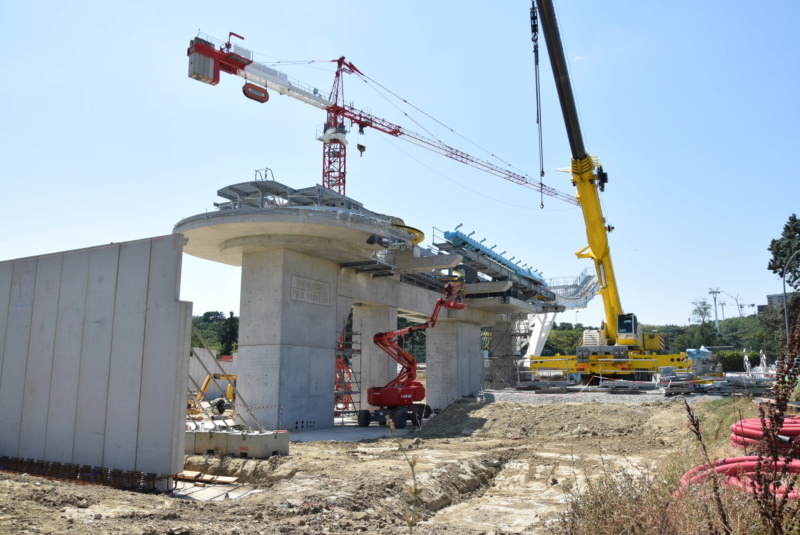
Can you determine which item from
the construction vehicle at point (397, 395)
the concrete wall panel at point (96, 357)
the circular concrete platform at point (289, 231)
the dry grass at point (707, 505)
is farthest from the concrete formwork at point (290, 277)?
the dry grass at point (707, 505)

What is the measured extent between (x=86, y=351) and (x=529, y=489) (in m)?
9.34

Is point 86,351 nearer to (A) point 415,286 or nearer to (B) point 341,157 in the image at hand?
(A) point 415,286

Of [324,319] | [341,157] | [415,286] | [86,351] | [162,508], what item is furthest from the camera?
[341,157]

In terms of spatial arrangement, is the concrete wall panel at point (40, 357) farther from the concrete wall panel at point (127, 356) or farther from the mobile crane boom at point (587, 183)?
the mobile crane boom at point (587, 183)

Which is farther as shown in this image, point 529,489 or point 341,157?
point 341,157

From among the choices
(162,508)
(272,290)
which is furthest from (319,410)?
(162,508)

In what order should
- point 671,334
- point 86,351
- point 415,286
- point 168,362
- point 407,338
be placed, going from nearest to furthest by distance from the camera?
point 168,362, point 86,351, point 415,286, point 407,338, point 671,334

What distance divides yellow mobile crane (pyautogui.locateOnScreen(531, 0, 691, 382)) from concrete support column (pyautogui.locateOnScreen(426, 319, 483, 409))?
5.76m

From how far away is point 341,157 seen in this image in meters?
55.2

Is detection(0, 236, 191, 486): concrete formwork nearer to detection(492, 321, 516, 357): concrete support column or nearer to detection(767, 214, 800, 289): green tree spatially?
detection(492, 321, 516, 357): concrete support column

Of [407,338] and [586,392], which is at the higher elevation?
[407,338]

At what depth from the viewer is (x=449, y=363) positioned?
119ft

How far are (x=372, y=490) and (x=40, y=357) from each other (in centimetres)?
787

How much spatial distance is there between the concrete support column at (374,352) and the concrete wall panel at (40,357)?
17.7 m
